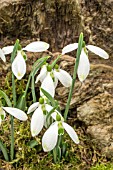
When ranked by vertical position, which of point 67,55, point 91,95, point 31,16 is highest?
point 31,16

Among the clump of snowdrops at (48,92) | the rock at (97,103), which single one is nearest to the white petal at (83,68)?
the clump of snowdrops at (48,92)

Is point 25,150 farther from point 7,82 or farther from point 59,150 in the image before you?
point 7,82

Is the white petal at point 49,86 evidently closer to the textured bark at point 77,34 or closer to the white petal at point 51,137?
the white petal at point 51,137

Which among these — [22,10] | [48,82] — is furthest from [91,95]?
[22,10]

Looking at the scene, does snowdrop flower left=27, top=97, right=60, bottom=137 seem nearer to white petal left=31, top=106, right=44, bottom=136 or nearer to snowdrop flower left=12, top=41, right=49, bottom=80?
white petal left=31, top=106, right=44, bottom=136

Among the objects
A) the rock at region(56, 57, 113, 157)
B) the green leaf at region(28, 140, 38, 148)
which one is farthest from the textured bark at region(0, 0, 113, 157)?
the green leaf at region(28, 140, 38, 148)

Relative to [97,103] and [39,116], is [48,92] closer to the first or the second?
[39,116]
